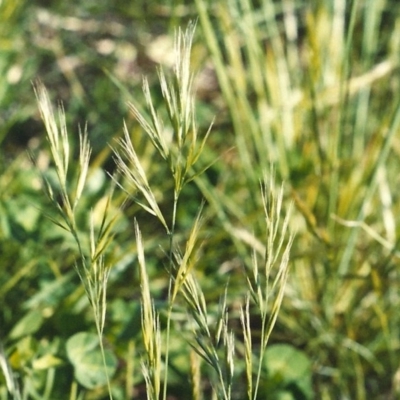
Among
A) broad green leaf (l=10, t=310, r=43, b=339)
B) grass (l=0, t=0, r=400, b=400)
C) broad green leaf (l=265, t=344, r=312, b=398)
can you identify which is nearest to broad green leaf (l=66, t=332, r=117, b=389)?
grass (l=0, t=0, r=400, b=400)

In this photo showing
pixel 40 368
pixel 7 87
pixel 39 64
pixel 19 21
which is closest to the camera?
pixel 40 368

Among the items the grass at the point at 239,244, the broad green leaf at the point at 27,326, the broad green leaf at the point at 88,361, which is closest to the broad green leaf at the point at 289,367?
the grass at the point at 239,244

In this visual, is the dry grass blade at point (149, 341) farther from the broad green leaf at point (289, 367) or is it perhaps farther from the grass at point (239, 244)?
the broad green leaf at point (289, 367)

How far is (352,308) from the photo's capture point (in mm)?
1316

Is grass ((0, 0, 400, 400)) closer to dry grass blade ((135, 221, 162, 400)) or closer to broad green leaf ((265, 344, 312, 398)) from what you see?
broad green leaf ((265, 344, 312, 398))

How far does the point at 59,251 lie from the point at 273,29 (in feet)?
2.27

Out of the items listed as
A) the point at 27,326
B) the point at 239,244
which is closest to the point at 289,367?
the point at 239,244

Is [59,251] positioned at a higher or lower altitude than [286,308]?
higher

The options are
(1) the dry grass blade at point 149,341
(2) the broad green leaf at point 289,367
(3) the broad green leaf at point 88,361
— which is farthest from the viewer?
(2) the broad green leaf at point 289,367

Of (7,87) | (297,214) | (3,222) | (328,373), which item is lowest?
(328,373)

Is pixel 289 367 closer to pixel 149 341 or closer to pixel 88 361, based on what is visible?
pixel 88 361

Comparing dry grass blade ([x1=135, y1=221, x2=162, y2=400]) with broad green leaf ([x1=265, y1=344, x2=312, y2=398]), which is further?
broad green leaf ([x1=265, y1=344, x2=312, y2=398])

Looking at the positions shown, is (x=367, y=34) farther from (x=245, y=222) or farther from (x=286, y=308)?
(x=286, y=308)

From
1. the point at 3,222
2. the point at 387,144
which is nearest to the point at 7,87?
the point at 3,222
